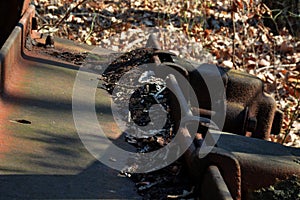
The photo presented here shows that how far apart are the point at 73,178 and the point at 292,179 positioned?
0.92 metres

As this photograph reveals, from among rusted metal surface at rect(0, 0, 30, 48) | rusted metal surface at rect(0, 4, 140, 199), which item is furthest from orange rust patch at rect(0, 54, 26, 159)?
rusted metal surface at rect(0, 0, 30, 48)

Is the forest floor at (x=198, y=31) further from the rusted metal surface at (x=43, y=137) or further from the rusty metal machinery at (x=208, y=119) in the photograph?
the rusted metal surface at (x=43, y=137)

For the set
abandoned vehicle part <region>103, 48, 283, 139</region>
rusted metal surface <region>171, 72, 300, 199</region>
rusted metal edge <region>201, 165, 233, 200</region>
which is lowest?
abandoned vehicle part <region>103, 48, 283, 139</region>

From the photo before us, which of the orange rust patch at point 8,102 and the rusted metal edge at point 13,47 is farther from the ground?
the rusted metal edge at point 13,47

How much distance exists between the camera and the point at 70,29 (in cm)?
898

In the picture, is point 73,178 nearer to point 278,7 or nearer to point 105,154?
point 105,154

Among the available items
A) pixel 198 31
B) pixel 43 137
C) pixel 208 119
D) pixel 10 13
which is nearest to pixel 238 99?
pixel 208 119

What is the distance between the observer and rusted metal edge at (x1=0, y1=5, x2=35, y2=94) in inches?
143

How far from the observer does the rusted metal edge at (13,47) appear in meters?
3.64

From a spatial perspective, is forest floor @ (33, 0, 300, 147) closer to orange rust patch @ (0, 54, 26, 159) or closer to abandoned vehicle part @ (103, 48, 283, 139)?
abandoned vehicle part @ (103, 48, 283, 139)

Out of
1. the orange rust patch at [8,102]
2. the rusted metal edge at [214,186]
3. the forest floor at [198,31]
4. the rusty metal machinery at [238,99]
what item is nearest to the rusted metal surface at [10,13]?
the orange rust patch at [8,102]

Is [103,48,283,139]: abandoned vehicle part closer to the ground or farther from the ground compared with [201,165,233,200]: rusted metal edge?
closer to the ground

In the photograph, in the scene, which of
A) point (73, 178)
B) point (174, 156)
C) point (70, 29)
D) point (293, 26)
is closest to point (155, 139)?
point (174, 156)

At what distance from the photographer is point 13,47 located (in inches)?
154
